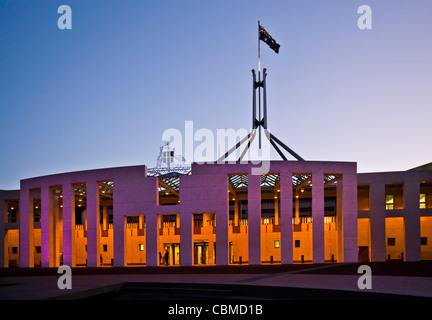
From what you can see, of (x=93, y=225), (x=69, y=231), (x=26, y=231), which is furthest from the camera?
(x=26, y=231)

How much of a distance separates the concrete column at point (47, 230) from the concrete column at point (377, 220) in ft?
83.4

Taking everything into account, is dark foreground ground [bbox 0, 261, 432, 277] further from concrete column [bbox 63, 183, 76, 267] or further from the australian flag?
the australian flag

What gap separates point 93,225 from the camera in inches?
1368

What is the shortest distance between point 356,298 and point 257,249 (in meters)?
16.7

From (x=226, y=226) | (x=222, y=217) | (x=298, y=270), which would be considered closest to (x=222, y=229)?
(x=226, y=226)

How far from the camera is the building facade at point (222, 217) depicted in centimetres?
3250

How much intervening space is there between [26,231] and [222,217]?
17.3 m

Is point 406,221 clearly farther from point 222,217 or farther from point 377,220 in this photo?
point 222,217

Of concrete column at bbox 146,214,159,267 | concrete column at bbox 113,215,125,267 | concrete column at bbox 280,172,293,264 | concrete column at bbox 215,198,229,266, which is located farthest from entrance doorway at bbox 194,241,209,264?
concrete column at bbox 280,172,293,264

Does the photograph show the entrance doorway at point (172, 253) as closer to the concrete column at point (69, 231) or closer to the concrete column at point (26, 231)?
the concrete column at point (69, 231)
